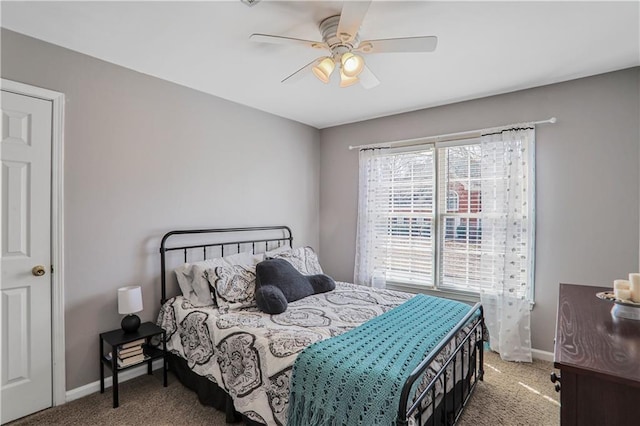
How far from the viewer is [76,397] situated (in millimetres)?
2420

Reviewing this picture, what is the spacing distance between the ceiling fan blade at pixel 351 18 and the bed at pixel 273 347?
1792 millimetres

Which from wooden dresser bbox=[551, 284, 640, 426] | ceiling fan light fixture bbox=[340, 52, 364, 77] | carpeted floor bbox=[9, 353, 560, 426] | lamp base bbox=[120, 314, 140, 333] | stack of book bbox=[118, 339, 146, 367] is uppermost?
ceiling fan light fixture bbox=[340, 52, 364, 77]

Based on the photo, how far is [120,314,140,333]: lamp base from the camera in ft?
8.30

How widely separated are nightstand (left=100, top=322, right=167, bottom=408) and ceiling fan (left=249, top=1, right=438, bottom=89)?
2301 mm

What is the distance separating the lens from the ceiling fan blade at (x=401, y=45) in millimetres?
1854

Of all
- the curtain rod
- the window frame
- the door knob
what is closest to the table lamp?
the door knob

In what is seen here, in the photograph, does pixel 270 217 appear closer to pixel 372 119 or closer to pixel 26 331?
pixel 372 119

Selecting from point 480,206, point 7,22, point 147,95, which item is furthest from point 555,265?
point 7,22

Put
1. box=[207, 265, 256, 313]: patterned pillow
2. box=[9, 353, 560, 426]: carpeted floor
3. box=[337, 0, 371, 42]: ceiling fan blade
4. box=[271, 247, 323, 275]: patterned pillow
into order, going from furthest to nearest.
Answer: box=[271, 247, 323, 275]: patterned pillow < box=[207, 265, 256, 313]: patterned pillow < box=[9, 353, 560, 426]: carpeted floor < box=[337, 0, 371, 42]: ceiling fan blade

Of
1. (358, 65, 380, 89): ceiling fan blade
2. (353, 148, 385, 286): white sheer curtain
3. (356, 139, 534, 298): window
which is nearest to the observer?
(358, 65, 380, 89): ceiling fan blade

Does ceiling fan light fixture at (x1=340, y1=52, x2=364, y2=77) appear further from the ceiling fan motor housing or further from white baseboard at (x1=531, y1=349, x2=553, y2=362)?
white baseboard at (x1=531, y1=349, x2=553, y2=362)

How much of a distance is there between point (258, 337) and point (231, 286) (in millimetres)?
765

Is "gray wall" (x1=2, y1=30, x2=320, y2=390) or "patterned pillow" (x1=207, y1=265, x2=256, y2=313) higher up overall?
"gray wall" (x1=2, y1=30, x2=320, y2=390)

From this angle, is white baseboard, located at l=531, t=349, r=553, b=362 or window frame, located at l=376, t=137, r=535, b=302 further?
window frame, located at l=376, t=137, r=535, b=302
